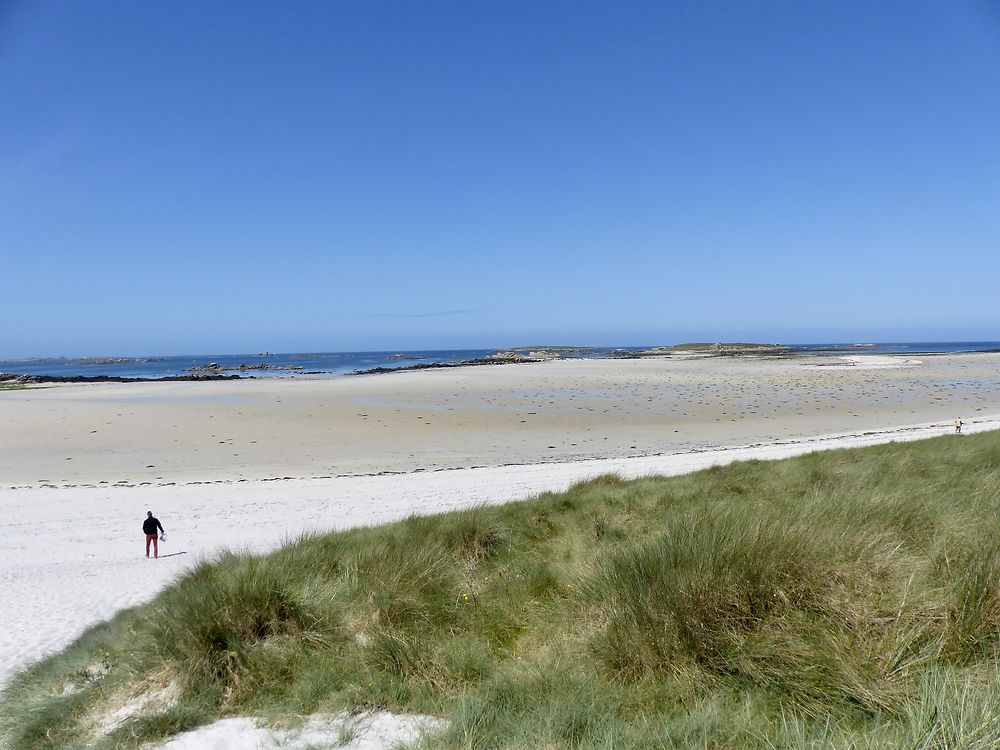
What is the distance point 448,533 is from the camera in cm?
688

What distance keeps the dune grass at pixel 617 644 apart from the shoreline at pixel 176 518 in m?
1.99

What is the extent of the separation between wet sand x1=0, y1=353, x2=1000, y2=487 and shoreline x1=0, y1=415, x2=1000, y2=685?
1869 millimetres

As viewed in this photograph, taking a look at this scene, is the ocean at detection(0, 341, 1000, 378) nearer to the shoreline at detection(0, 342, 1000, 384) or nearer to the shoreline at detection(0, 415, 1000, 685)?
the shoreline at detection(0, 342, 1000, 384)

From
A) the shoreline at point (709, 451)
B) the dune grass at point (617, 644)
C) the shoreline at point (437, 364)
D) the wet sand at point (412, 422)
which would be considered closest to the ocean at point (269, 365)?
the shoreline at point (437, 364)

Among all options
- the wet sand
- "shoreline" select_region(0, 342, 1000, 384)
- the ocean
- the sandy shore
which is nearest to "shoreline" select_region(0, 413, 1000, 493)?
the sandy shore

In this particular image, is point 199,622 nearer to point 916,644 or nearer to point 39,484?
point 916,644

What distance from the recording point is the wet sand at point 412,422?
17828 mm

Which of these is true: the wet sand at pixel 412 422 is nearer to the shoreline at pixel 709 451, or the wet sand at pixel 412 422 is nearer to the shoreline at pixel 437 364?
the shoreline at pixel 709 451

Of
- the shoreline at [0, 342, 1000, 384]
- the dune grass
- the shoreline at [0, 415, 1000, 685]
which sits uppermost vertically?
the shoreline at [0, 342, 1000, 384]

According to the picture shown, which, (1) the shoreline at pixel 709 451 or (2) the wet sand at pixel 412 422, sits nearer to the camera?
(1) the shoreline at pixel 709 451

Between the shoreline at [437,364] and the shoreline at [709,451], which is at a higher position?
the shoreline at [437,364]

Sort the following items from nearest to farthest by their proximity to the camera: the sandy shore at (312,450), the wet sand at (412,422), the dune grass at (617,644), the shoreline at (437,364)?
the dune grass at (617,644) → the sandy shore at (312,450) → the wet sand at (412,422) → the shoreline at (437,364)

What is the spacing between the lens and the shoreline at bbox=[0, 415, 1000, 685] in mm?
7166

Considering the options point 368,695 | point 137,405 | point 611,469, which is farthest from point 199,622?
point 137,405
